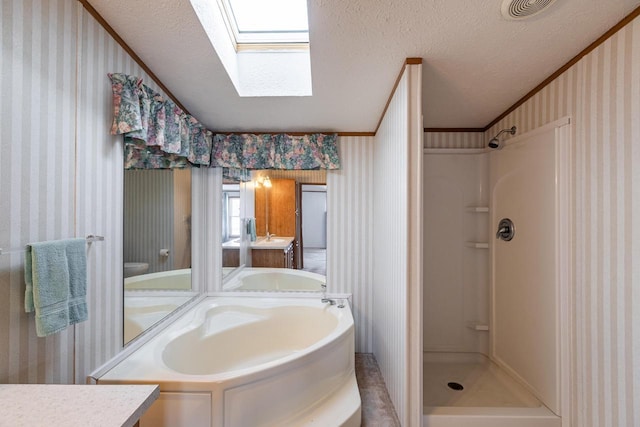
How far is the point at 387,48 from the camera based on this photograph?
142 centimetres

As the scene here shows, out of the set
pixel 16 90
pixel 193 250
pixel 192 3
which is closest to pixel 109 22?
pixel 192 3

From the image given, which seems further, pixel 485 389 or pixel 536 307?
pixel 485 389

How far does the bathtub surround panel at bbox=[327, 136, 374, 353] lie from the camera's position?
8.89ft

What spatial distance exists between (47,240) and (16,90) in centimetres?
54

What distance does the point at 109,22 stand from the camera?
1274 millimetres

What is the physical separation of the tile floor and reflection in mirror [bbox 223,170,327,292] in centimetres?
89

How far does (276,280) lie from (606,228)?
2471mm

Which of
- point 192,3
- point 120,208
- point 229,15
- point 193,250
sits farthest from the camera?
point 193,250

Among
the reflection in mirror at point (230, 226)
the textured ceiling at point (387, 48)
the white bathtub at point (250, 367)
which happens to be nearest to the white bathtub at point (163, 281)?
the white bathtub at point (250, 367)

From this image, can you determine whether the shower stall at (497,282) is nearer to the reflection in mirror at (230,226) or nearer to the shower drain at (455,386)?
the shower drain at (455,386)

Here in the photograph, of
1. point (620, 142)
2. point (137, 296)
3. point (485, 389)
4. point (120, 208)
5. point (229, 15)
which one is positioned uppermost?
point (229, 15)

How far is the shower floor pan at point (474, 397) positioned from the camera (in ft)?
5.59

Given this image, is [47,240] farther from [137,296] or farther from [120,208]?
[137,296]

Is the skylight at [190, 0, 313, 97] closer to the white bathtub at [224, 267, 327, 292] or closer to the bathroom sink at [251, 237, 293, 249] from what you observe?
the bathroom sink at [251, 237, 293, 249]
